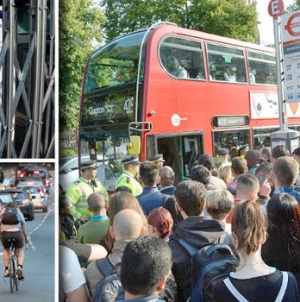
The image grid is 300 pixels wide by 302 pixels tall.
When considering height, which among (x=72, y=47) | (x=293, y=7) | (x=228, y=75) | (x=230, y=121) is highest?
(x=293, y=7)

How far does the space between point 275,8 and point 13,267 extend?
6.53ft

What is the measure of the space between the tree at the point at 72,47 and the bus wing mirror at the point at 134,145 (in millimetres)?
1910

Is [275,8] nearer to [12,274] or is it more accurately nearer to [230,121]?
[230,121]

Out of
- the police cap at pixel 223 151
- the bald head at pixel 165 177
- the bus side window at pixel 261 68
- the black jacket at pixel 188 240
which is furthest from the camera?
the bus side window at pixel 261 68

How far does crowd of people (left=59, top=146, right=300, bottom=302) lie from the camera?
1255 mm

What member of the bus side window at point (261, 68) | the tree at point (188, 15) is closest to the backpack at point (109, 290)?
the tree at point (188, 15)

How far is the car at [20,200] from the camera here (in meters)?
1.28

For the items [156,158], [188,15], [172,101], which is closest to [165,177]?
[156,158]

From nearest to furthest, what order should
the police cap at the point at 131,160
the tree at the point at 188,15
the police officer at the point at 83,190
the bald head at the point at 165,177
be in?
the tree at the point at 188,15, the police officer at the point at 83,190, the bald head at the point at 165,177, the police cap at the point at 131,160

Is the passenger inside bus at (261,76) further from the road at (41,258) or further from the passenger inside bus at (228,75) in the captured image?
the road at (41,258)

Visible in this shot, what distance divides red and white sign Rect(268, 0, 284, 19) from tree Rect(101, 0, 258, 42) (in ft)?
0.84

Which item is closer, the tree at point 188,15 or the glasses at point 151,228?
the glasses at point 151,228

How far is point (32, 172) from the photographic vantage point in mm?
1329

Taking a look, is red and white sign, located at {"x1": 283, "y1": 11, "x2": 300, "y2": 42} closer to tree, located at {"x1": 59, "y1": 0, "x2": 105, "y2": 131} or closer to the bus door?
the bus door
